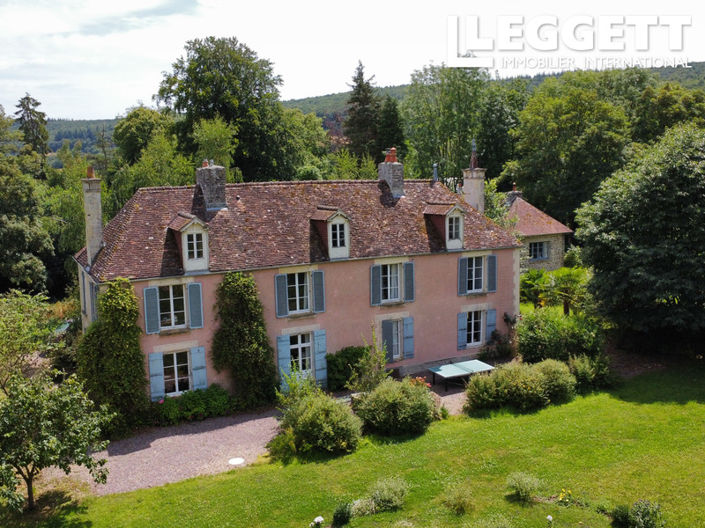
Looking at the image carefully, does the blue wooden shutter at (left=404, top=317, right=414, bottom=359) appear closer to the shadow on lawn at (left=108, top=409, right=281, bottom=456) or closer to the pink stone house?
the pink stone house

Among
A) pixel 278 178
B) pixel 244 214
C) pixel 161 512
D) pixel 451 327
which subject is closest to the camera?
pixel 161 512

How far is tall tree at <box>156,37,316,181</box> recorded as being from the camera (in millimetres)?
45594

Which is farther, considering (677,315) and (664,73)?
(664,73)

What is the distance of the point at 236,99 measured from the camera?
A: 4541cm

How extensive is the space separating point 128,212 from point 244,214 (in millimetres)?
Answer: 4358

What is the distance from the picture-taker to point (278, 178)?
4912 cm

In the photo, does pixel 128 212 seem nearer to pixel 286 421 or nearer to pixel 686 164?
pixel 286 421

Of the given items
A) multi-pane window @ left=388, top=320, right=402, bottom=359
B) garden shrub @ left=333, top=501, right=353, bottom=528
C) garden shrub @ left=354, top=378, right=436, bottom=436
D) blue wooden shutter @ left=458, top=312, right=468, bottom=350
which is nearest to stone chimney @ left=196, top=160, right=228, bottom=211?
multi-pane window @ left=388, top=320, right=402, bottom=359

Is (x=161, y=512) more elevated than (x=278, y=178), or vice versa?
(x=278, y=178)

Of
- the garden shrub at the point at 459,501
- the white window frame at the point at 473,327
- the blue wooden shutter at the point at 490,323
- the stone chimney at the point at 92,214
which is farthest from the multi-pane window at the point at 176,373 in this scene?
the blue wooden shutter at the point at 490,323

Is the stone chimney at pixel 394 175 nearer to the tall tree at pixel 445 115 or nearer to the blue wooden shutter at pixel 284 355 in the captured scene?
the blue wooden shutter at pixel 284 355

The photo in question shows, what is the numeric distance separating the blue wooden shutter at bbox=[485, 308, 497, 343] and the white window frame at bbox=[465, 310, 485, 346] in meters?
0.27

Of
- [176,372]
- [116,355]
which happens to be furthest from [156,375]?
[116,355]

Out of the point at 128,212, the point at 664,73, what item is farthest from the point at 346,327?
the point at 664,73
